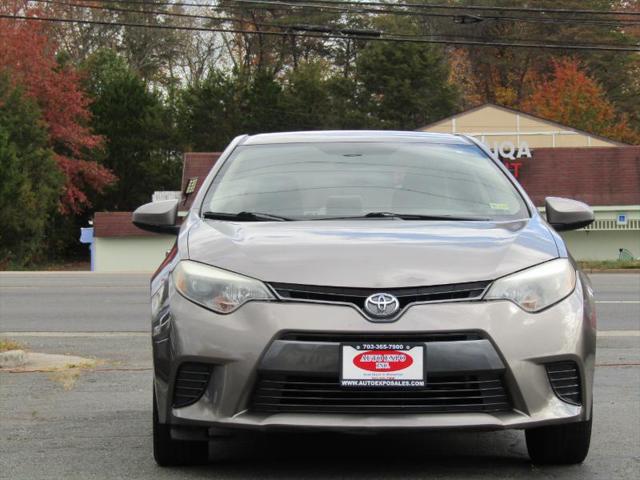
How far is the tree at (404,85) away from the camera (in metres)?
60.4

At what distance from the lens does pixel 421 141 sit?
20.5 feet

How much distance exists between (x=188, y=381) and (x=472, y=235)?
1.35m

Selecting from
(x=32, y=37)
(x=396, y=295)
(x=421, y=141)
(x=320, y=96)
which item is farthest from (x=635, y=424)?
(x=320, y=96)

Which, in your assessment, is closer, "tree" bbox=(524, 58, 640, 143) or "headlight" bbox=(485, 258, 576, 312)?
"headlight" bbox=(485, 258, 576, 312)

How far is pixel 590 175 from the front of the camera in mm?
43312

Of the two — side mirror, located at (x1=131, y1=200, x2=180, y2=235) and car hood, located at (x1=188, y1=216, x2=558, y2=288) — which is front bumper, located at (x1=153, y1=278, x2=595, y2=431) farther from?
side mirror, located at (x1=131, y1=200, x2=180, y2=235)

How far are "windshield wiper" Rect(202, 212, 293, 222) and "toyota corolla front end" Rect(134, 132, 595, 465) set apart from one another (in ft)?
0.98

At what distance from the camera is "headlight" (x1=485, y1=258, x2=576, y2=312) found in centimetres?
445

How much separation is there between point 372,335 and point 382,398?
27cm

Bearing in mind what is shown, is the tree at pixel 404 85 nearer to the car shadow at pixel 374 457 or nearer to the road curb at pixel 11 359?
the road curb at pixel 11 359

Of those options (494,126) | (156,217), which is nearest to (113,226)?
(494,126)

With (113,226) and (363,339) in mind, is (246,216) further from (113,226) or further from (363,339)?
(113,226)

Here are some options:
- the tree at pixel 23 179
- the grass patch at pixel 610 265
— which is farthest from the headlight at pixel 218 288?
the tree at pixel 23 179

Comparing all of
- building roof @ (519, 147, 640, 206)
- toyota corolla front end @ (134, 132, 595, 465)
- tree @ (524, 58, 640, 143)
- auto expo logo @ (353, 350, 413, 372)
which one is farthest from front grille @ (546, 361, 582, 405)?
tree @ (524, 58, 640, 143)
